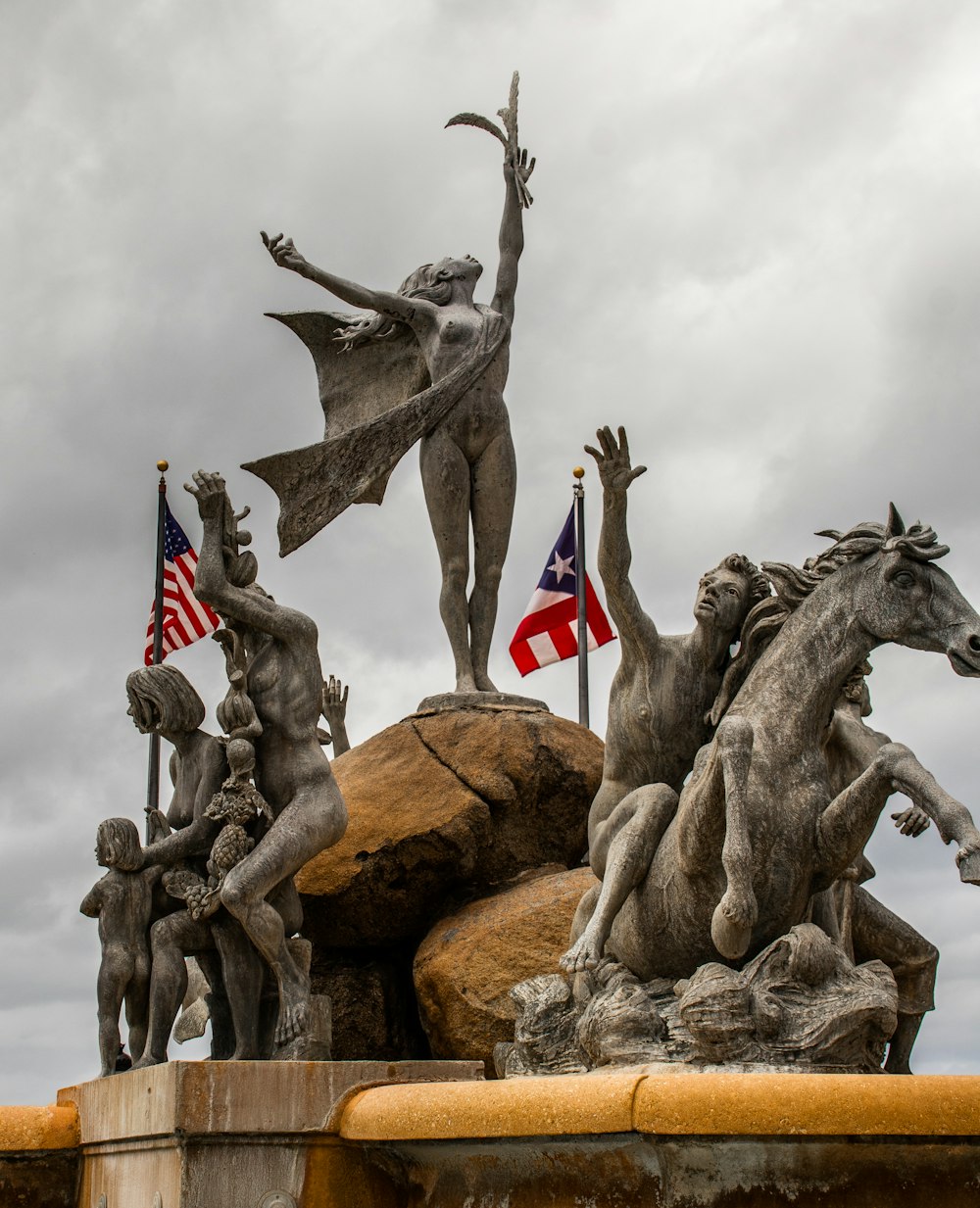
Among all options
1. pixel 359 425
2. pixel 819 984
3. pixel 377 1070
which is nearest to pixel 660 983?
pixel 819 984

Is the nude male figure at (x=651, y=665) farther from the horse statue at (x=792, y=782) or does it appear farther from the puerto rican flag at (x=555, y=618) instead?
Answer: the puerto rican flag at (x=555, y=618)

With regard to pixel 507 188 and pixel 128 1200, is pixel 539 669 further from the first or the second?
pixel 128 1200

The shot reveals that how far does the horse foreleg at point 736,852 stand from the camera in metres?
6.07

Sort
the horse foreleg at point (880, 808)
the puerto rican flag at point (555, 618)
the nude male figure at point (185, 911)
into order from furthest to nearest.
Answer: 1. the puerto rican flag at point (555, 618)
2. the nude male figure at point (185, 911)
3. the horse foreleg at point (880, 808)

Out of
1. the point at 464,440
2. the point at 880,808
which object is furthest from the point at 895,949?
the point at 464,440

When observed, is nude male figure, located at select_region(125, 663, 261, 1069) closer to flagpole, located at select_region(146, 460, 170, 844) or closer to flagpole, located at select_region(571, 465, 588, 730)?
flagpole, located at select_region(146, 460, 170, 844)

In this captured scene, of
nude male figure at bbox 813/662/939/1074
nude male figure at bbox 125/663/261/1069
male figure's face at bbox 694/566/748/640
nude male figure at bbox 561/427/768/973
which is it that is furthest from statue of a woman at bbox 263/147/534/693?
nude male figure at bbox 813/662/939/1074

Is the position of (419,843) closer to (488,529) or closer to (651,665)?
(488,529)

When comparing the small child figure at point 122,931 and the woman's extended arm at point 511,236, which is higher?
the woman's extended arm at point 511,236

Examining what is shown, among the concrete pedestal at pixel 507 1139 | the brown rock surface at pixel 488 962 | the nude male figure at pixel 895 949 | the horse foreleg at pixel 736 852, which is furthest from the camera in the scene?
the brown rock surface at pixel 488 962

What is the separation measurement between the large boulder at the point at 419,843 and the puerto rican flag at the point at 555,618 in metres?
4.14

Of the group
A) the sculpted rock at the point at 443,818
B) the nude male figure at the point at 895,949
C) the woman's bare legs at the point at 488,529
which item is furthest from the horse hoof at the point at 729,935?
the woman's bare legs at the point at 488,529

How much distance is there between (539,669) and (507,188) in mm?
4901

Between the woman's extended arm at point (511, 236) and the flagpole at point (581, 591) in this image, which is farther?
the flagpole at point (581, 591)
